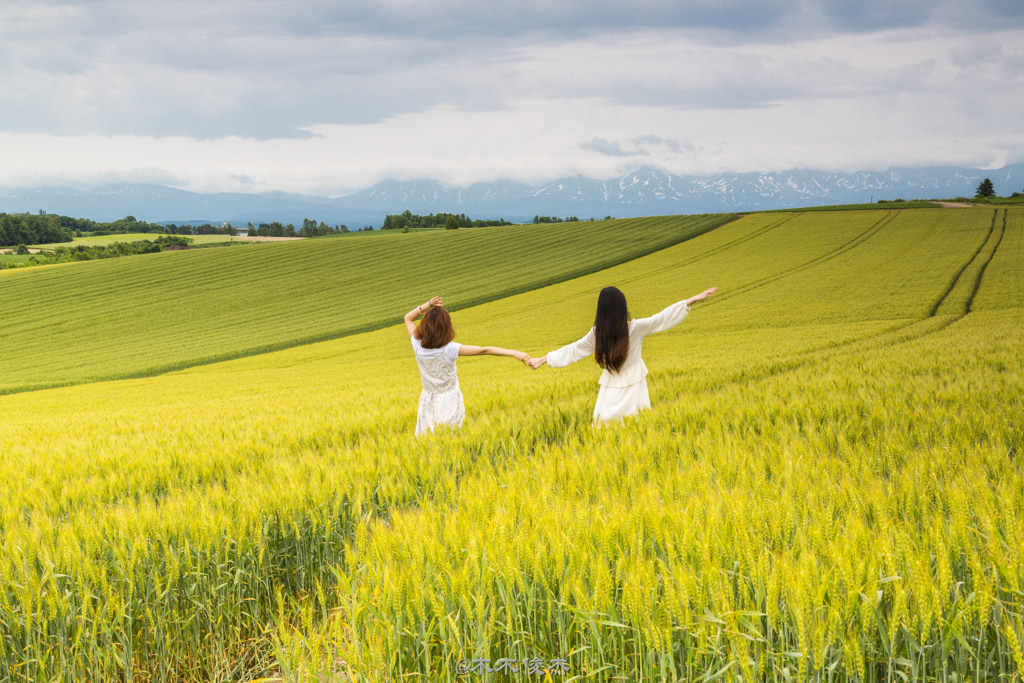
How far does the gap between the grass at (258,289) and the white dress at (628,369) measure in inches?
1209

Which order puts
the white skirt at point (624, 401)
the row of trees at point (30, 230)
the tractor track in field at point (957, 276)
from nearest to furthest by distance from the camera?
the white skirt at point (624, 401) < the tractor track in field at point (957, 276) < the row of trees at point (30, 230)

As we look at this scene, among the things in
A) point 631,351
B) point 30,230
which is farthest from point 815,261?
point 30,230

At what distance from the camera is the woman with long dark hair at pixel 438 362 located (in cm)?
645

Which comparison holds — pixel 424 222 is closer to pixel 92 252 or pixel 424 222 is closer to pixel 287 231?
pixel 287 231

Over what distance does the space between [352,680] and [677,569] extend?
1316 mm

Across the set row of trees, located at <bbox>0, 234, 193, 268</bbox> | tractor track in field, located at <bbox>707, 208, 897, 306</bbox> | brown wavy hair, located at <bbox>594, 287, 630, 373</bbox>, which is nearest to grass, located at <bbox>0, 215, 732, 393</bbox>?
row of trees, located at <bbox>0, 234, 193, 268</bbox>

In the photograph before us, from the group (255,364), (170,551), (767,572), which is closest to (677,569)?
(767,572)

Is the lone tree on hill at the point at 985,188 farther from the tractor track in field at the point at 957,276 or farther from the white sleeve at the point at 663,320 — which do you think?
the white sleeve at the point at 663,320

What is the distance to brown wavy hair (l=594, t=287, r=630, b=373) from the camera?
588 centimetres

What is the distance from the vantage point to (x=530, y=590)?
2275 millimetres

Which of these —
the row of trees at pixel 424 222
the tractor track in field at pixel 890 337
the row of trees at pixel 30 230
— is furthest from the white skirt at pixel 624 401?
the row of trees at pixel 30 230

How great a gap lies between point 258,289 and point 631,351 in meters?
52.4

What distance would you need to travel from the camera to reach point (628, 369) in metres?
6.26

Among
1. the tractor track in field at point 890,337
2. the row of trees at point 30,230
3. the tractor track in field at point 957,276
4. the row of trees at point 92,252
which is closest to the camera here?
the tractor track in field at point 890,337
